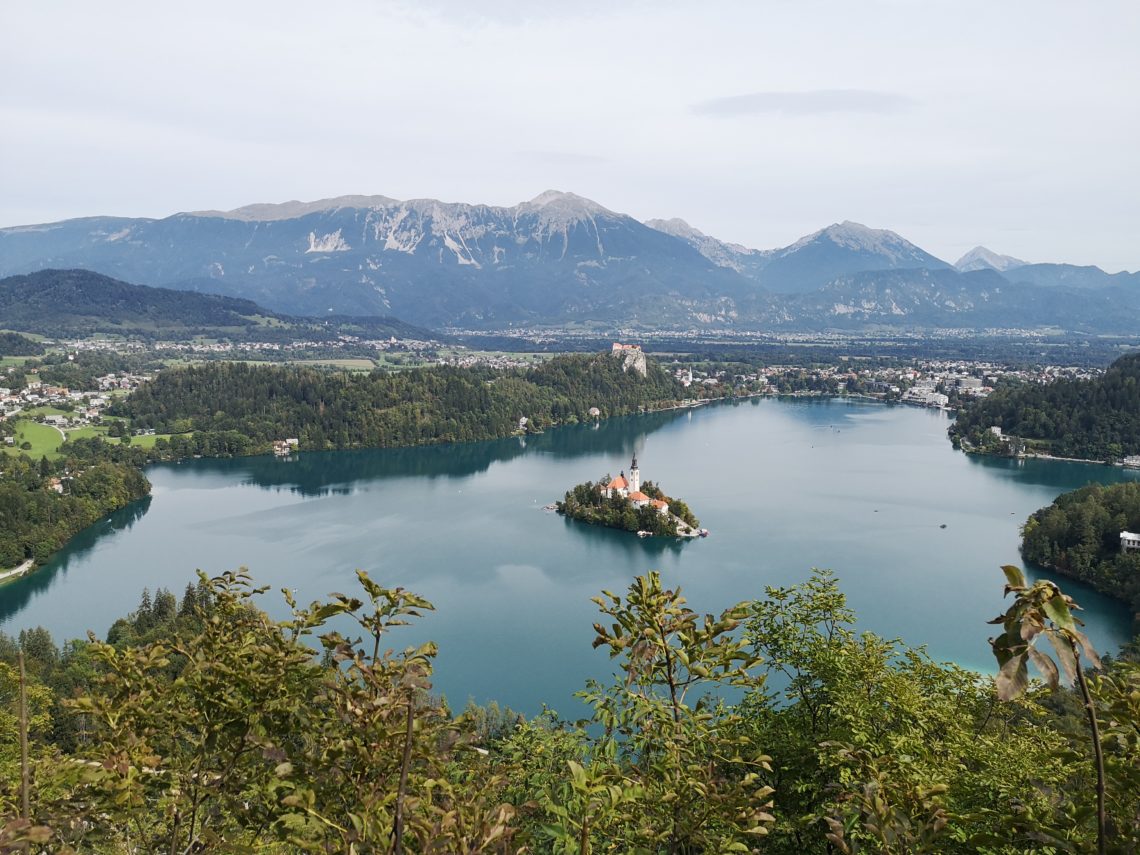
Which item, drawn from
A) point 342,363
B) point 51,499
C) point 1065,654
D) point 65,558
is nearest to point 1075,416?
point 65,558

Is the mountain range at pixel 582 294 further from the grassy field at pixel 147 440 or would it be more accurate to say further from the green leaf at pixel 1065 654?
the green leaf at pixel 1065 654

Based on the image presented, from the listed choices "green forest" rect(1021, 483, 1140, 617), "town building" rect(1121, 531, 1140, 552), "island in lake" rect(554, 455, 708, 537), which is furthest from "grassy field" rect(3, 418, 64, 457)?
"town building" rect(1121, 531, 1140, 552)

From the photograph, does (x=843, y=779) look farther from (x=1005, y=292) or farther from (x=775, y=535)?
(x=1005, y=292)

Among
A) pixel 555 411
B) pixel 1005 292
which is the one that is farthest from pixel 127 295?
pixel 1005 292

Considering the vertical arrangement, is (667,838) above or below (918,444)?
above

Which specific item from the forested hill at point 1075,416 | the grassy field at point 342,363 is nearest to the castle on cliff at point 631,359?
the forested hill at point 1075,416

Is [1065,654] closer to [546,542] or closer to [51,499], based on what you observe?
[546,542]
